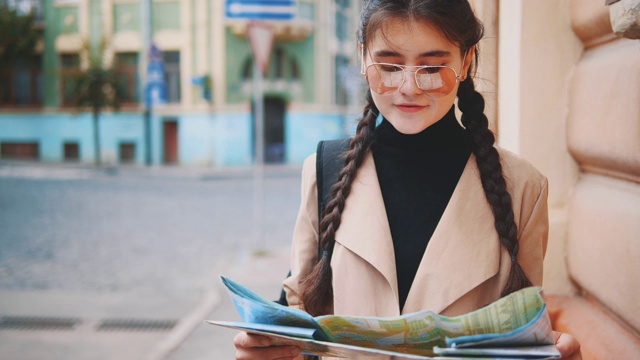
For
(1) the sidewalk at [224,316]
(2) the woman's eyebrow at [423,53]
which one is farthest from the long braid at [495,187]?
(1) the sidewalk at [224,316]

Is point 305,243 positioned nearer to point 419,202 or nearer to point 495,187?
point 419,202

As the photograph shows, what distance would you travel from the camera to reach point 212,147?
2222 centimetres

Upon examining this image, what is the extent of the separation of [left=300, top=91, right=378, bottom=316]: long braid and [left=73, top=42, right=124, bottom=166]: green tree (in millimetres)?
21370

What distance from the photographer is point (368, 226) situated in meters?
1.49

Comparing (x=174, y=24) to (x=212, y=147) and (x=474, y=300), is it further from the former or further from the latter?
(x=474, y=300)

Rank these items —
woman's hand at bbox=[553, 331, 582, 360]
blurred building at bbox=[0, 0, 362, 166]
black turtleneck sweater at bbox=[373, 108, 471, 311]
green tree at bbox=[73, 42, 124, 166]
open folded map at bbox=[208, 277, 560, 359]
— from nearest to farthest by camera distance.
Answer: open folded map at bbox=[208, 277, 560, 359] → woman's hand at bbox=[553, 331, 582, 360] → black turtleneck sweater at bbox=[373, 108, 471, 311] → green tree at bbox=[73, 42, 124, 166] → blurred building at bbox=[0, 0, 362, 166]

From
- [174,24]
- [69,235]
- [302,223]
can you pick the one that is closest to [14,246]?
[69,235]

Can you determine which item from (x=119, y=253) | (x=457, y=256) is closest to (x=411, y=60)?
(x=457, y=256)

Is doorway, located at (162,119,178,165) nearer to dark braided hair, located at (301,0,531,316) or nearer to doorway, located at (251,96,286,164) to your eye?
doorway, located at (251,96,286,164)

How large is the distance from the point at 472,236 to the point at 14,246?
26.8 ft

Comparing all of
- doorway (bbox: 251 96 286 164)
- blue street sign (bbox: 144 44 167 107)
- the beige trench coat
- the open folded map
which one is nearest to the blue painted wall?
doorway (bbox: 251 96 286 164)

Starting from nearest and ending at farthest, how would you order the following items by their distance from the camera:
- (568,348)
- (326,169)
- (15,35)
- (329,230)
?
(568,348), (329,230), (326,169), (15,35)

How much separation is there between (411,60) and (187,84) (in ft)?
71.1

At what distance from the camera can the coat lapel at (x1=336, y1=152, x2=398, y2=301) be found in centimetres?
145
